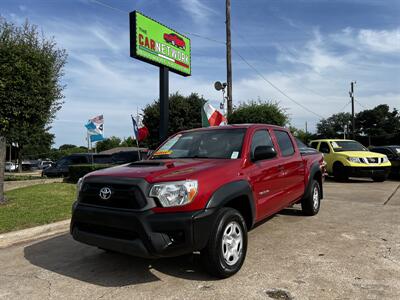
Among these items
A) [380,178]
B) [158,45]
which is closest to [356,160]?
[380,178]

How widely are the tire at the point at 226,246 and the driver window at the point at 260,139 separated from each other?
3.76 ft

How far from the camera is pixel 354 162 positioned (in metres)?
14.5

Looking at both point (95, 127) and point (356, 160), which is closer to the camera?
point (356, 160)

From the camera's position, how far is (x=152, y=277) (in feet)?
14.1

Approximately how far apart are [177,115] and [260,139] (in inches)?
1147

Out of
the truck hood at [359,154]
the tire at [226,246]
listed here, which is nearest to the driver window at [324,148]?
the truck hood at [359,154]

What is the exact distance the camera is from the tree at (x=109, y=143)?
85.2m

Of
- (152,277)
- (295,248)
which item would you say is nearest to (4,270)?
(152,277)

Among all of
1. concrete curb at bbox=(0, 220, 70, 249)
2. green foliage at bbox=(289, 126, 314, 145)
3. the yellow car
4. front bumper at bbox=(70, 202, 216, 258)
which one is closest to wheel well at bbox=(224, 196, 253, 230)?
front bumper at bbox=(70, 202, 216, 258)

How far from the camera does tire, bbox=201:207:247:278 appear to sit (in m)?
3.97

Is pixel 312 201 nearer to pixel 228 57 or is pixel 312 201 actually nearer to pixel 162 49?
pixel 162 49

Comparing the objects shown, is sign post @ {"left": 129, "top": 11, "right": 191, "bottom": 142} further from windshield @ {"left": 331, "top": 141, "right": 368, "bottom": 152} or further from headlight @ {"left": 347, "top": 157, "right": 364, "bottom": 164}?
headlight @ {"left": 347, "top": 157, "right": 364, "bottom": 164}

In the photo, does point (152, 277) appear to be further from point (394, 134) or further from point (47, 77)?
point (394, 134)

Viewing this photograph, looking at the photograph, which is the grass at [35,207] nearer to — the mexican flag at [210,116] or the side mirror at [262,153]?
the side mirror at [262,153]
